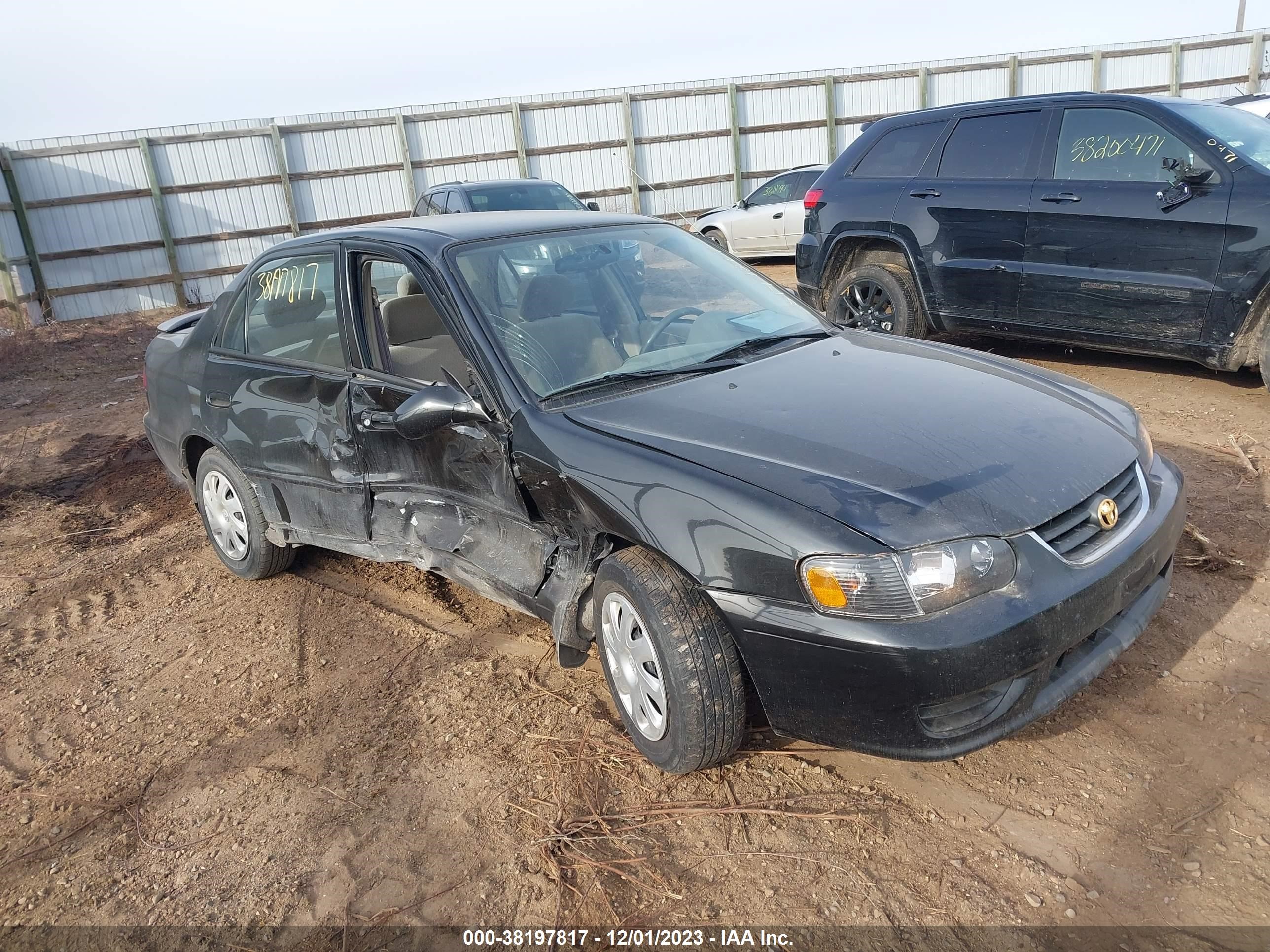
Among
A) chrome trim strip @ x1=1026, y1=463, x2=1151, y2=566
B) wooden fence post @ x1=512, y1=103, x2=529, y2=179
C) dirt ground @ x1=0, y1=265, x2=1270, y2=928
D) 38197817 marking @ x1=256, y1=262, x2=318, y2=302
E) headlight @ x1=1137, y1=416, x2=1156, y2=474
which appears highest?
wooden fence post @ x1=512, y1=103, x2=529, y2=179

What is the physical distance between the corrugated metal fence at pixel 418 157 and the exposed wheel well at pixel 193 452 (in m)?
12.2

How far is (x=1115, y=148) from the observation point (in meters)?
5.77

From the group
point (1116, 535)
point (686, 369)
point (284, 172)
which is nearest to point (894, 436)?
point (1116, 535)

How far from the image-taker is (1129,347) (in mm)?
5703

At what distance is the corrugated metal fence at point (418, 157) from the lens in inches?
593

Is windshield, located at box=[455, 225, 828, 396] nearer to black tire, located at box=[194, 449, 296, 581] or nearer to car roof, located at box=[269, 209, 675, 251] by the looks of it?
car roof, located at box=[269, 209, 675, 251]

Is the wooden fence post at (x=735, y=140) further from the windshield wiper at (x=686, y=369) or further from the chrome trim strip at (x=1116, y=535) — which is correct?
the chrome trim strip at (x=1116, y=535)

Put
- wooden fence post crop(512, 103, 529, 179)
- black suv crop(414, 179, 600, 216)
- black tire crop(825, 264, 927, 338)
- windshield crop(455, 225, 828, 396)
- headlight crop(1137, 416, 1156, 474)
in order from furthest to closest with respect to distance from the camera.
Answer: wooden fence post crop(512, 103, 529, 179)
black suv crop(414, 179, 600, 216)
black tire crop(825, 264, 927, 338)
windshield crop(455, 225, 828, 396)
headlight crop(1137, 416, 1156, 474)

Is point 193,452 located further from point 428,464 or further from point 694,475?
point 694,475

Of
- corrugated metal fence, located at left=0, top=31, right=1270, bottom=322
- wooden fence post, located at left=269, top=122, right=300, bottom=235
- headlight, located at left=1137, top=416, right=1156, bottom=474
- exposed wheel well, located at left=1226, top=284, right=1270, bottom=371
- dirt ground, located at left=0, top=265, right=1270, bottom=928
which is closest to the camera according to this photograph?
dirt ground, located at left=0, top=265, right=1270, bottom=928

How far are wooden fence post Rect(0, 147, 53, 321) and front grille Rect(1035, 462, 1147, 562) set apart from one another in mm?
16187

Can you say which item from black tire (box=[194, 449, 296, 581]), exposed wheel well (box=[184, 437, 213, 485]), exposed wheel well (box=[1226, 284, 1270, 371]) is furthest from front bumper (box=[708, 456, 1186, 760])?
exposed wheel well (box=[1226, 284, 1270, 371])

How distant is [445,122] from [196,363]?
45.2 feet

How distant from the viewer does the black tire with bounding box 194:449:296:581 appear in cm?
443
